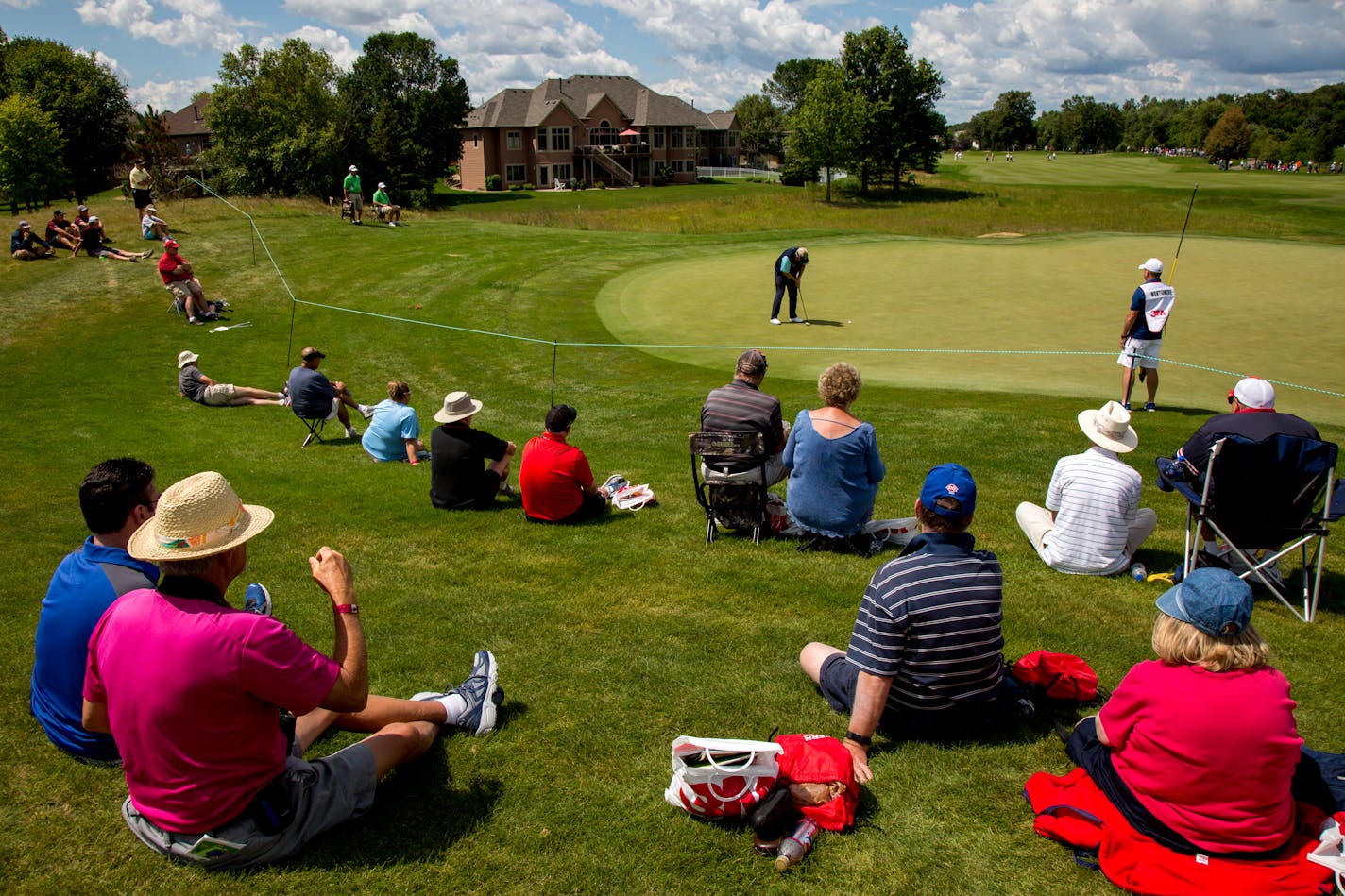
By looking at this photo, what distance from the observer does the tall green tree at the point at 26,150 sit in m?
57.5

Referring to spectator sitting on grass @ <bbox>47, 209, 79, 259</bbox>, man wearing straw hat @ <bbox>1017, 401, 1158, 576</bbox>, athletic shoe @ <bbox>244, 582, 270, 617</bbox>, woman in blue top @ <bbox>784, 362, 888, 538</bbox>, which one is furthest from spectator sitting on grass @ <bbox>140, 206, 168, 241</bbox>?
man wearing straw hat @ <bbox>1017, 401, 1158, 576</bbox>

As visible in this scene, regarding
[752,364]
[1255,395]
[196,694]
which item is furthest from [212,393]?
[1255,395]

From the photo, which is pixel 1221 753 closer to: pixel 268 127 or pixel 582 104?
pixel 268 127

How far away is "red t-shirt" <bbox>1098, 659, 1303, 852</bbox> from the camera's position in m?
3.44

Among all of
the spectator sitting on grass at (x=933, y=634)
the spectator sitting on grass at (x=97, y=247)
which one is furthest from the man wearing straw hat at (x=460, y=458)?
the spectator sitting on grass at (x=97, y=247)

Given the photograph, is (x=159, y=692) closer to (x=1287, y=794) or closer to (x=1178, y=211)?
(x=1287, y=794)

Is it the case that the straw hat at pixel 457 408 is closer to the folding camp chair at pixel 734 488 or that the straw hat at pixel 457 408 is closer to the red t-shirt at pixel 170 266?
the folding camp chair at pixel 734 488

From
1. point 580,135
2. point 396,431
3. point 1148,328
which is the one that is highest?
point 580,135

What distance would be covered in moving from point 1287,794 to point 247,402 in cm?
1483

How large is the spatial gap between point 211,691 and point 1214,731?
13.0ft

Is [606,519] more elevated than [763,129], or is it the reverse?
[763,129]

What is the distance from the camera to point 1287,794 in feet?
11.6

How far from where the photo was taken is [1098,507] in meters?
6.63

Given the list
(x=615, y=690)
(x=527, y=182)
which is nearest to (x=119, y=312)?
(x=615, y=690)
